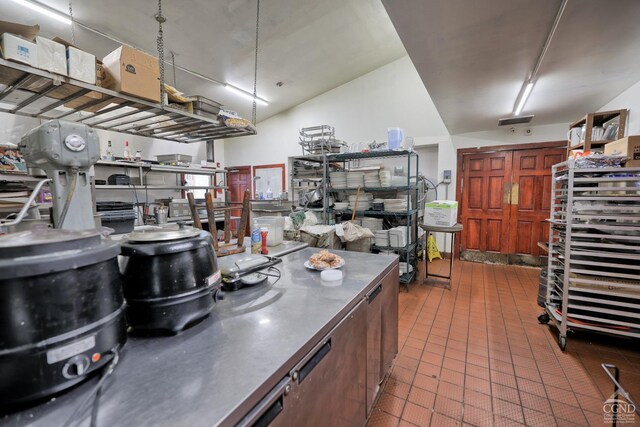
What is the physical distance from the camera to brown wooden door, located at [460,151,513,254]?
493 centimetres

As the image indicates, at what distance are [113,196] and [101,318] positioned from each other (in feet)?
15.0

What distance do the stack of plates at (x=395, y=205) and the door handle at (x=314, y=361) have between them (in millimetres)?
3083

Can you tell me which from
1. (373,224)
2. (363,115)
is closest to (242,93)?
(363,115)

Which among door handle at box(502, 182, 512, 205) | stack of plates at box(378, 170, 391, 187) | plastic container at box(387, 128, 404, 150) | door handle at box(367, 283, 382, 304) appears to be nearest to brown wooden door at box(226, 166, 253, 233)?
stack of plates at box(378, 170, 391, 187)

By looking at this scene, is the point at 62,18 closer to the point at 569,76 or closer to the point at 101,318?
the point at 101,318

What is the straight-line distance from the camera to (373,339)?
1.46 meters

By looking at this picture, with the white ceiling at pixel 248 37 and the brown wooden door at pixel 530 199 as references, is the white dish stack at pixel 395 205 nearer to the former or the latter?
the brown wooden door at pixel 530 199

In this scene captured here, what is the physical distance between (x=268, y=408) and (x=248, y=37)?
15.5ft

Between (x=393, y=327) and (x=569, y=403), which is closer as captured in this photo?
(x=569, y=403)

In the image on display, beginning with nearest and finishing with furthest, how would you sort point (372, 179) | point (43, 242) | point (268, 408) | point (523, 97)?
point (43, 242)
point (268, 408)
point (523, 97)
point (372, 179)

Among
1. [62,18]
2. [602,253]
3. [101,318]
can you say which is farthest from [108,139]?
[602,253]

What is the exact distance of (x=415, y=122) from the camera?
17.8 feet

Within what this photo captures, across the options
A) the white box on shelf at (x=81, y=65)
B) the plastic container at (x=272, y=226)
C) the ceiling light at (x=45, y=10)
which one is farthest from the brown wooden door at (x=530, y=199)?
the ceiling light at (x=45, y=10)

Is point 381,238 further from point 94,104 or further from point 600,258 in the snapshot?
point 94,104
